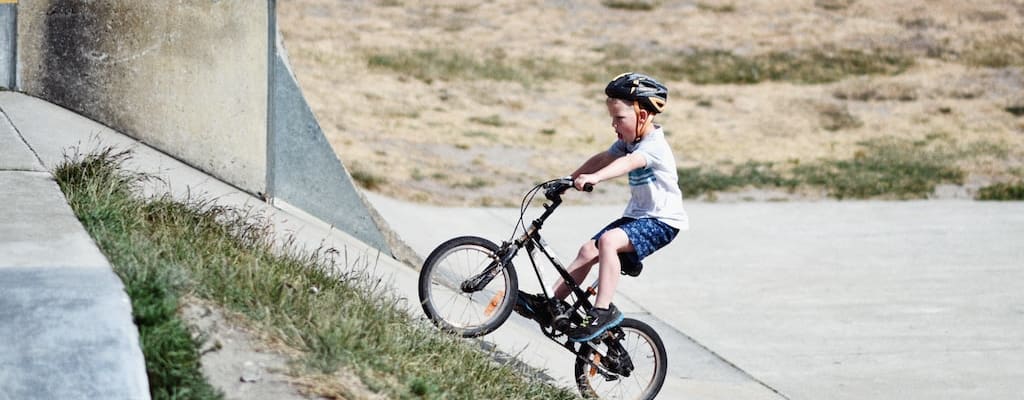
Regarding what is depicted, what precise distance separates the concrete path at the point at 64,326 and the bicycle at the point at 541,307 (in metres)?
1.78

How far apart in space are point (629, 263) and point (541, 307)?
1.61 ft

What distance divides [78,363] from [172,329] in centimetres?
40

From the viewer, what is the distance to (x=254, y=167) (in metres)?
8.69

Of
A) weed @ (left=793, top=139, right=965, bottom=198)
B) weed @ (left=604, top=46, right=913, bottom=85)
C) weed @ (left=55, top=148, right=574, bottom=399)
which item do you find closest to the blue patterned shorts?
weed @ (left=55, top=148, right=574, bottom=399)

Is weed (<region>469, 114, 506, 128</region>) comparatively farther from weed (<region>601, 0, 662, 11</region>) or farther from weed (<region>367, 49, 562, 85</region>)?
weed (<region>601, 0, 662, 11</region>)

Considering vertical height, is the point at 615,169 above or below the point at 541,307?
above

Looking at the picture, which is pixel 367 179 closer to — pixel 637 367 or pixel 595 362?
pixel 637 367

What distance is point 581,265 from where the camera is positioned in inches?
247

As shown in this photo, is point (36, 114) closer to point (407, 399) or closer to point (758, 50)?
point (407, 399)

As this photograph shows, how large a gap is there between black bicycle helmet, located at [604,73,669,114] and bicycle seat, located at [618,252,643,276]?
0.72 meters

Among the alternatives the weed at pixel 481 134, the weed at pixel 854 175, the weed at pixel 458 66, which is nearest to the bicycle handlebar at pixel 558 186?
the weed at pixel 854 175

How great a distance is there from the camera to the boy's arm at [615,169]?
229 inches

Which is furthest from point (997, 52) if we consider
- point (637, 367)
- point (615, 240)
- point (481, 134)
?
point (615, 240)

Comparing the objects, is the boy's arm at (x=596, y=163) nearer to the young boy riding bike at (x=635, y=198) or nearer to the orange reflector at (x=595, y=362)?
the young boy riding bike at (x=635, y=198)
